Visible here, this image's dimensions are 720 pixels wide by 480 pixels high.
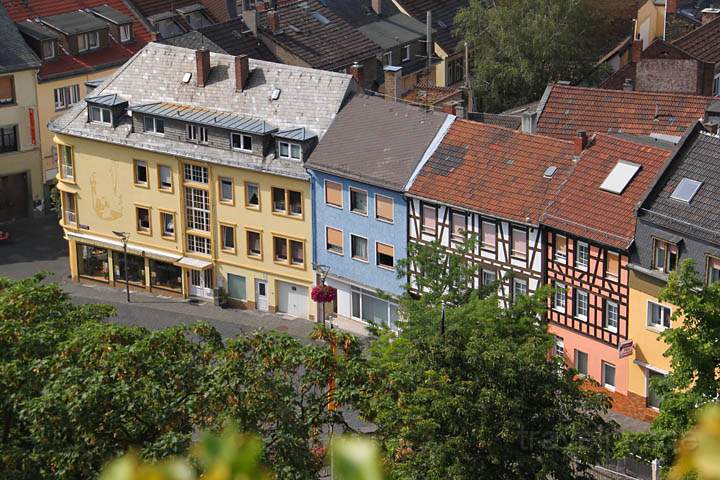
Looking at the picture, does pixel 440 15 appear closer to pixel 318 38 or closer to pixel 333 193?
pixel 318 38

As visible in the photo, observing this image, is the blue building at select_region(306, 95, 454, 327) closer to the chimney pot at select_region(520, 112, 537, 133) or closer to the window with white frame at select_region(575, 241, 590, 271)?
the chimney pot at select_region(520, 112, 537, 133)

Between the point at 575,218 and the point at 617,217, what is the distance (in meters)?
1.61

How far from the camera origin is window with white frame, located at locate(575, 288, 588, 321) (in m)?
46.5

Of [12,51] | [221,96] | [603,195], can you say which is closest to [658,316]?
[603,195]

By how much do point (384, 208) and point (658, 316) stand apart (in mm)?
12443

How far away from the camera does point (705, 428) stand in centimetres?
301

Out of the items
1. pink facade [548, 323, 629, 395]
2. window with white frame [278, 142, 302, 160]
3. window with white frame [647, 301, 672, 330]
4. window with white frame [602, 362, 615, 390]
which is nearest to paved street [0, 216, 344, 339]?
window with white frame [278, 142, 302, 160]

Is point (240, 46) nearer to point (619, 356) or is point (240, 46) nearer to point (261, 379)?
point (619, 356)

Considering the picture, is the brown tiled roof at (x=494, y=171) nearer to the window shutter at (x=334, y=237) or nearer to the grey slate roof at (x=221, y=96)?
the window shutter at (x=334, y=237)

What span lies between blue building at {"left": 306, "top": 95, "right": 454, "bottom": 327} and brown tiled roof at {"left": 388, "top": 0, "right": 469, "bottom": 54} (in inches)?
994

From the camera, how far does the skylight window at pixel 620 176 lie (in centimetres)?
4547

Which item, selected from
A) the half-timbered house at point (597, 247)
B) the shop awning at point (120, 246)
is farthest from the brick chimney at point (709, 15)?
the shop awning at point (120, 246)

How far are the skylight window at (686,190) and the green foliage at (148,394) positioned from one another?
57.2 feet

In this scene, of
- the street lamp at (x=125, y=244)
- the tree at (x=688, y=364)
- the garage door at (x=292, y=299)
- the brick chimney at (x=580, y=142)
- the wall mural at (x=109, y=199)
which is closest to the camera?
the tree at (x=688, y=364)
